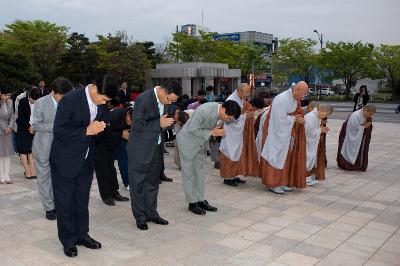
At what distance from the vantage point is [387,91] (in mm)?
49125

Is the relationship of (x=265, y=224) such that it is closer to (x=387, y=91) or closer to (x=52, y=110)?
(x=52, y=110)

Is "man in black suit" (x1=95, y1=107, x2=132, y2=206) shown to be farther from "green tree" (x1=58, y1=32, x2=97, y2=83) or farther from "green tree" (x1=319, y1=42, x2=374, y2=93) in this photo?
"green tree" (x1=319, y1=42, x2=374, y2=93)

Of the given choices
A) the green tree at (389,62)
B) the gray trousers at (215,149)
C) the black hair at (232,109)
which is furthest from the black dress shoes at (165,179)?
the green tree at (389,62)

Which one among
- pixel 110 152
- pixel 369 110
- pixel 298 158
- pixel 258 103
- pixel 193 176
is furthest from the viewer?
pixel 369 110

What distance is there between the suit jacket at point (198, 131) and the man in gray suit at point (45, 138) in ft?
5.13

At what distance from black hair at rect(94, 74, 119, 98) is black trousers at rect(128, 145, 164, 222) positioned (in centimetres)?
115

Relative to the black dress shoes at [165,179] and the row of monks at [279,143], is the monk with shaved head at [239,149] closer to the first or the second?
the row of monks at [279,143]

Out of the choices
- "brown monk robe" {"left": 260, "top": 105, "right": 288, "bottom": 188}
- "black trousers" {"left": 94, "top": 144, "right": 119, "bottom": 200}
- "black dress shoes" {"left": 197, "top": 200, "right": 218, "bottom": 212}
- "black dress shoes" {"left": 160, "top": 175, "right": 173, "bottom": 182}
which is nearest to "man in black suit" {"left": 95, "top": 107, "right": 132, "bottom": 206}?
"black trousers" {"left": 94, "top": 144, "right": 119, "bottom": 200}

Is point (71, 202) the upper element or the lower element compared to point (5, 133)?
lower

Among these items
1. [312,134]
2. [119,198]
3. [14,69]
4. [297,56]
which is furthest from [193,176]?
[297,56]

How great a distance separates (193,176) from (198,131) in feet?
1.97

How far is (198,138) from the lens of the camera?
5.13m

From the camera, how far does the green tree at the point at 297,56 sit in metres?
39.0

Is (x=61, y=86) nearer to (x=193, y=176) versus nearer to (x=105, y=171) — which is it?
(x=105, y=171)
